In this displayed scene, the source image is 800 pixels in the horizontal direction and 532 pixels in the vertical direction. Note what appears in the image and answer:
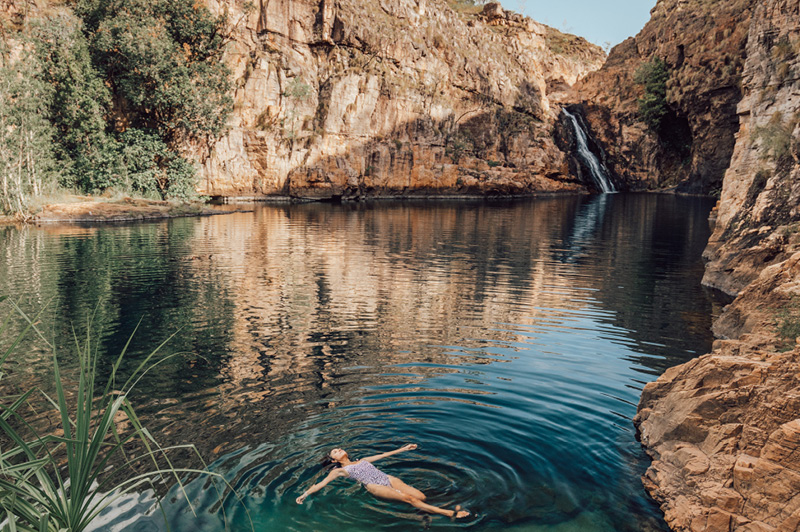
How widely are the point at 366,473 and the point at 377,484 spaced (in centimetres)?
17

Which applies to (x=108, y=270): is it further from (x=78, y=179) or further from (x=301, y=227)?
(x=78, y=179)

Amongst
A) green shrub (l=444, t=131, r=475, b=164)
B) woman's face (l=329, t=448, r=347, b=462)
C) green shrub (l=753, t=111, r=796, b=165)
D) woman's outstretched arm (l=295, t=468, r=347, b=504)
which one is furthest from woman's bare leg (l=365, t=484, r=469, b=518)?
green shrub (l=444, t=131, r=475, b=164)

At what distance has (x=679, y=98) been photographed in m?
56.2

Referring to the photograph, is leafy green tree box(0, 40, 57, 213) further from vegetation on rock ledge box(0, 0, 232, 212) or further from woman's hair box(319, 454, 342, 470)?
woman's hair box(319, 454, 342, 470)

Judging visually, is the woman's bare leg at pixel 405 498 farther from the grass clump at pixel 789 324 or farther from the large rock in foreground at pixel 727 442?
the grass clump at pixel 789 324

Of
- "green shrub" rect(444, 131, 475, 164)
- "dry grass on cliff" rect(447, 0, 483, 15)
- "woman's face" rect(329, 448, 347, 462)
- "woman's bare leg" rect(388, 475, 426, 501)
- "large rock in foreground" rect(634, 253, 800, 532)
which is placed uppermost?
"dry grass on cliff" rect(447, 0, 483, 15)

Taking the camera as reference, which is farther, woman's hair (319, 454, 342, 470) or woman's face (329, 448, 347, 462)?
woman's hair (319, 454, 342, 470)

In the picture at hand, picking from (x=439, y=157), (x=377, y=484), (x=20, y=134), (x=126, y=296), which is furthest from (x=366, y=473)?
(x=439, y=157)

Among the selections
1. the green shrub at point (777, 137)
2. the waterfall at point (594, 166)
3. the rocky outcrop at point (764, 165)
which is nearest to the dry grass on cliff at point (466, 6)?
the waterfall at point (594, 166)

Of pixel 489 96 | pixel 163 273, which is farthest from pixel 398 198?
pixel 163 273

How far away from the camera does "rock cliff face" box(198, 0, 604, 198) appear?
54312mm

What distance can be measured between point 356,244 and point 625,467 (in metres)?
19.5

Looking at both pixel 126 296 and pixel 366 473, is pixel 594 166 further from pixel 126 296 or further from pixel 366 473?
pixel 366 473

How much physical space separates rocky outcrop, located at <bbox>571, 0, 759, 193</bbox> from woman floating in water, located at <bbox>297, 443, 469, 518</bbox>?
55.8 metres
